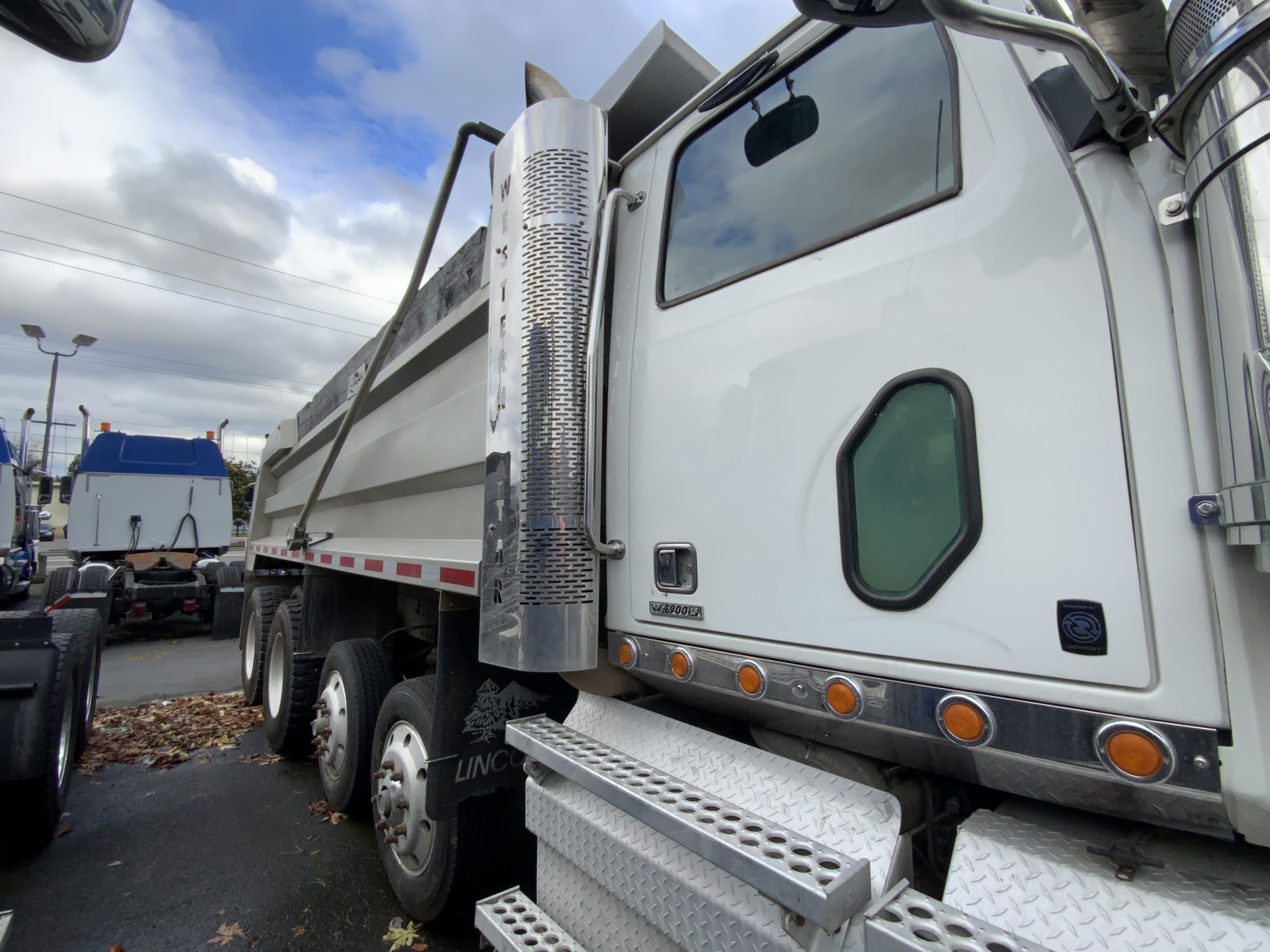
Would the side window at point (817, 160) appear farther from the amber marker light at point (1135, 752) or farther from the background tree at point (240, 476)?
the background tree at point (240, 476)

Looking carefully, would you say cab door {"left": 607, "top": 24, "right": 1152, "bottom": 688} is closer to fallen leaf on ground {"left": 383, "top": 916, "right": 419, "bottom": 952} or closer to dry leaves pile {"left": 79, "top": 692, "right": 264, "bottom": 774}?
fallen leaf on ground {"left": 383, "top": 916, "right": 419, "bottom": 952}

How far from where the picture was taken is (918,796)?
59.5 inches

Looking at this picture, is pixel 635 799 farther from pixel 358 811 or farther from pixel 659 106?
pixel 358 811

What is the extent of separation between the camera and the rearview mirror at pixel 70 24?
952 mm

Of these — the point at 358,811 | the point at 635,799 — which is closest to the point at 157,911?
the point at 358,811

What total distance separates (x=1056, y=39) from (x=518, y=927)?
215 cm

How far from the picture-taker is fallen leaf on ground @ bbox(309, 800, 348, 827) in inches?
145

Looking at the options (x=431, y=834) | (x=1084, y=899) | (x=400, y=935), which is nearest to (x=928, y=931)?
(x=1084, y=899)

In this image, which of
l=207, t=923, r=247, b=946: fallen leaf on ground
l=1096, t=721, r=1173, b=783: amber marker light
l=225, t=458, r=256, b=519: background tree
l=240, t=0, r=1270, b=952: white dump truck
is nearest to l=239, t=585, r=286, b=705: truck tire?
l=207, t=923, r=247, b=946: fallen leaf on ground

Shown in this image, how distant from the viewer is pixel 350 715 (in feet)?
10.9

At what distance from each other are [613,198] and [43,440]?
25.1m

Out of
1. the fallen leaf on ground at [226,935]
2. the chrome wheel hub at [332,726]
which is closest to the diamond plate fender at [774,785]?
the fallen leaf on ground at [226,935]

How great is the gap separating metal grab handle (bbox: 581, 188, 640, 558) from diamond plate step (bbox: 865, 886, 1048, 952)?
1.05 metres

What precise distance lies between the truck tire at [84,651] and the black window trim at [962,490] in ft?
14.1
